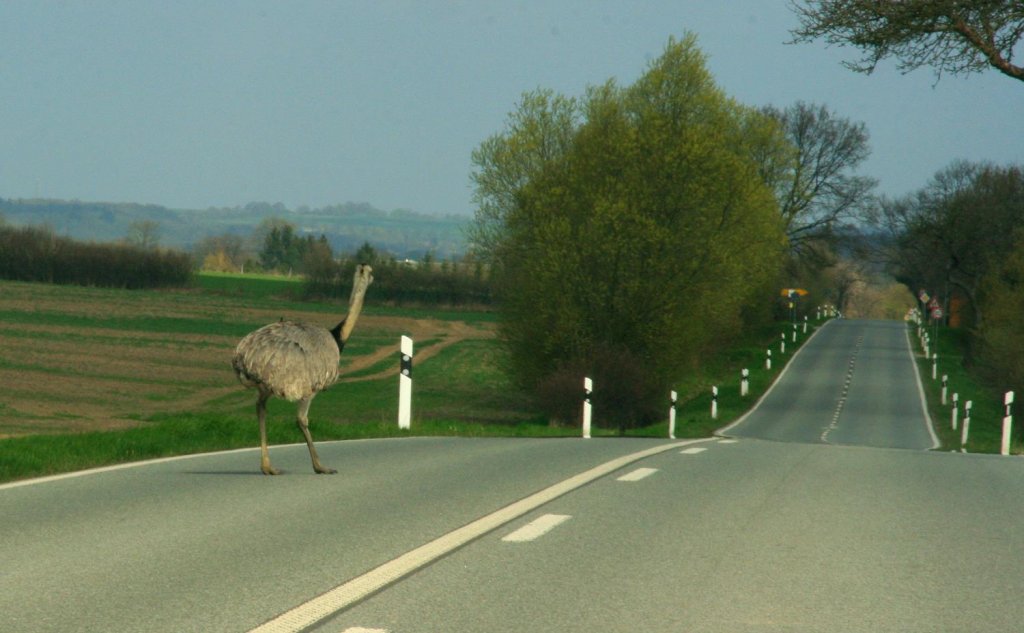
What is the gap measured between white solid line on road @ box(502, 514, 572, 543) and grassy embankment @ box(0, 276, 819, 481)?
4670 mm

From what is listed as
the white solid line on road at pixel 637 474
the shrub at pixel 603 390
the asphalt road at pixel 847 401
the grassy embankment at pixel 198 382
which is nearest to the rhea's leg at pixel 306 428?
the grassy embankment at pixel 198 382

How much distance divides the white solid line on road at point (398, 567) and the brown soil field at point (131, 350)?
1244cm

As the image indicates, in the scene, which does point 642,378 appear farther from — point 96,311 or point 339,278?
point 339,278

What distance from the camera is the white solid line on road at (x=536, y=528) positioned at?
25.1 ft

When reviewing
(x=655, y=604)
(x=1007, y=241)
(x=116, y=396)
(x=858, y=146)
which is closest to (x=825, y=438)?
(x=116, y=396)

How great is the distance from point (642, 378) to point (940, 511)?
95.9 feet

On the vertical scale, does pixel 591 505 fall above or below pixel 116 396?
above

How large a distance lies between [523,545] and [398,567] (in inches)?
39.5

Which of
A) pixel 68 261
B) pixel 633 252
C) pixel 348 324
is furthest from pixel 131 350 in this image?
pixel 68 261

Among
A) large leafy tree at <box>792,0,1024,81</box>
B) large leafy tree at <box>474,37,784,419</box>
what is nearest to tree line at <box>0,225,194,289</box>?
large leafy tree at <box>474,37,784,419</box>

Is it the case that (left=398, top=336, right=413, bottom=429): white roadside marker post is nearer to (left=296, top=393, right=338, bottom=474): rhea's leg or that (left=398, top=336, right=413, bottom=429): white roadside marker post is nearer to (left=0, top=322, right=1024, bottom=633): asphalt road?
(left=0, top=322, right=1024, bottom=633): asphalt road

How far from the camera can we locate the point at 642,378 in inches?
1519

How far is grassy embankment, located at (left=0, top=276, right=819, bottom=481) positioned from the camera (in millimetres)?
14688

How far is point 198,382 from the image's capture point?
162ft
